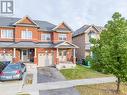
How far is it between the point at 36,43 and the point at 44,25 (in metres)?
5.01

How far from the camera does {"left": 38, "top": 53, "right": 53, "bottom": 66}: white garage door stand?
32.0 metres

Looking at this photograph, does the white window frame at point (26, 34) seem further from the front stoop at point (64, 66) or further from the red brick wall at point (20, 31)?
the front stoop at point (64, 66)

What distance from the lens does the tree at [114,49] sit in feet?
43.9

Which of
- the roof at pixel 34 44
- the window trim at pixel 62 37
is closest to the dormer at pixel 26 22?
the roof at pixel 34 44

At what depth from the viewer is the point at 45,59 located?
3238cm

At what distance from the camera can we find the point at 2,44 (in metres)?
30.2

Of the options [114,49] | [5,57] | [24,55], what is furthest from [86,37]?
[114,49]

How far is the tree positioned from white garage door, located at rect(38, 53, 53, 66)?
61.5 ft

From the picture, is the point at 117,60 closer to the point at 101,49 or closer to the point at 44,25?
the point at 101,49

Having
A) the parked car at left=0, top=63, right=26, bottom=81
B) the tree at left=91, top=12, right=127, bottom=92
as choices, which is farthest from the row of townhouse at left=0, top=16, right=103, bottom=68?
the tree at left=91, top=12, right=127, bottom=92

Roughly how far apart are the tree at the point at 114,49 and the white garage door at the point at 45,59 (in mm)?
18739

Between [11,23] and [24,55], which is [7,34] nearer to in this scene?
[11,23]

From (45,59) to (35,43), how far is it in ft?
10.7

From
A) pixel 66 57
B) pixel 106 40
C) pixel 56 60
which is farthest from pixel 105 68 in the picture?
pixel 66 57
